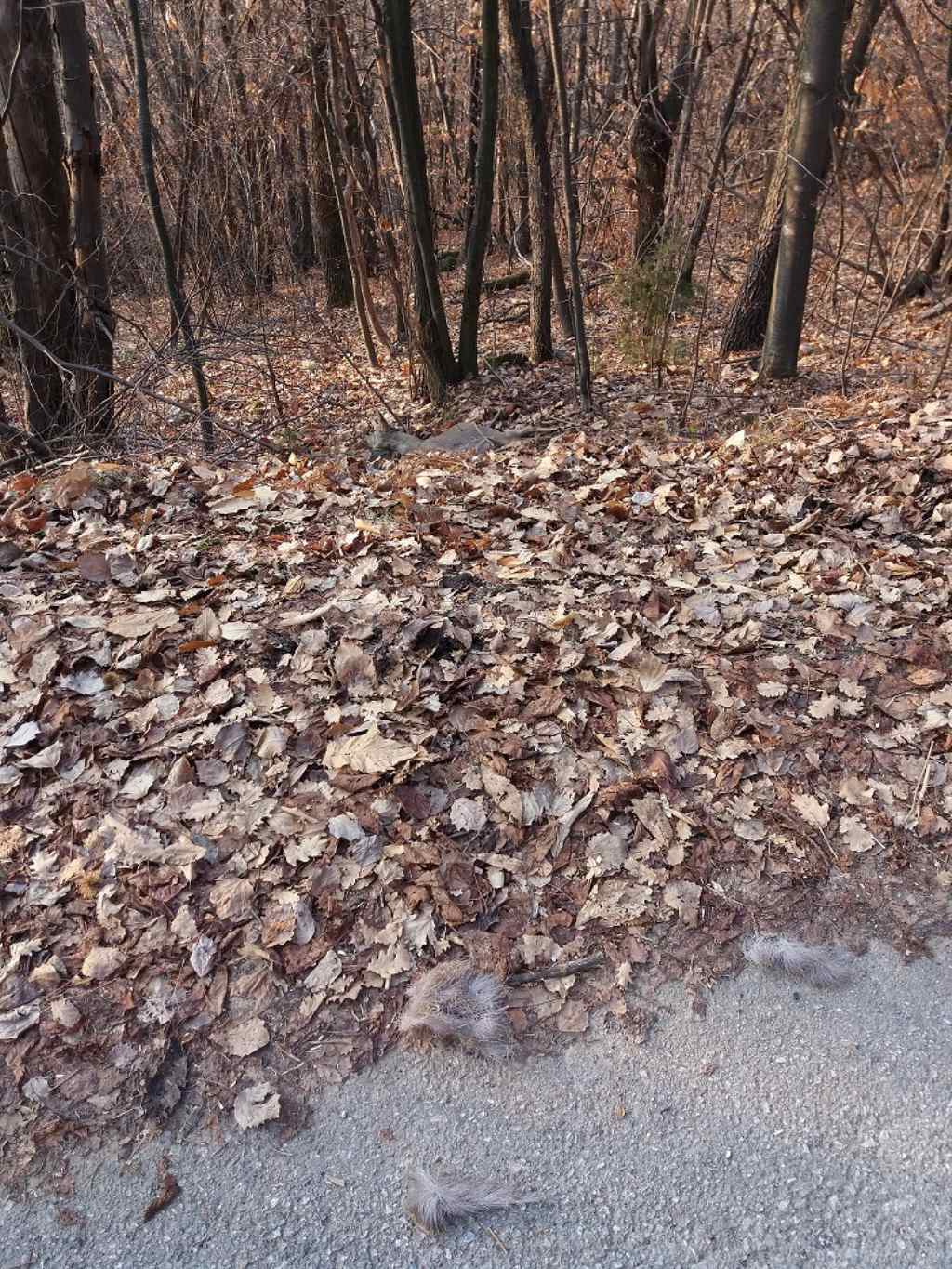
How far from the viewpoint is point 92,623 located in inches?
138

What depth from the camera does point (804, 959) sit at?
2535 millimetres

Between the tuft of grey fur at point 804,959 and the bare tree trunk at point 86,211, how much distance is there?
5.42 metres

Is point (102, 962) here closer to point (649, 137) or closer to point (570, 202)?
point (570, 202)

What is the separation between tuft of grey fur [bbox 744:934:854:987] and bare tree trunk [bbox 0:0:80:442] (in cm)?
549

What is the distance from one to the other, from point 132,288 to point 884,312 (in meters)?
7.78

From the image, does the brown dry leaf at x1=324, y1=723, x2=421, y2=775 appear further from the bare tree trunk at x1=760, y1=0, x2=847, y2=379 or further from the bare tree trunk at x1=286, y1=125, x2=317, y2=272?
the bare tree trunk at x1=286, y1=125, x2=317, y2=272

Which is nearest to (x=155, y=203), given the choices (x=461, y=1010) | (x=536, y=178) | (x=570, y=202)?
(x=570, y=202)

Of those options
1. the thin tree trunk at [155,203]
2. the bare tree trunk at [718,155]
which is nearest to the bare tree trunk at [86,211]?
the thin tree trunk at [155,203]

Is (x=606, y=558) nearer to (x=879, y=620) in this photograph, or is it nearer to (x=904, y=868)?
(x=879, y=620)

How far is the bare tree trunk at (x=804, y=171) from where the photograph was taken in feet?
21.9

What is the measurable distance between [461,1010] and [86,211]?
6515 millimetres

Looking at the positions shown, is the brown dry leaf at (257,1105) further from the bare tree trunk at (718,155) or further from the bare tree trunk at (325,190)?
Answer: the bare tree trunk at (325,190)

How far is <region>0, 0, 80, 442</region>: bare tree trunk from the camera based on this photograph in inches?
248

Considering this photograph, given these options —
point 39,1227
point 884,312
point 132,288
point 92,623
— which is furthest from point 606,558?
point 132,288
